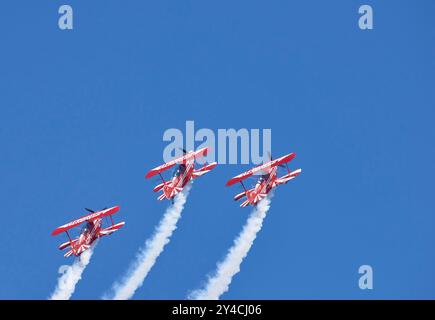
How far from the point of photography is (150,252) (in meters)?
105

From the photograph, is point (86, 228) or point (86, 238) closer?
point (86, 238)

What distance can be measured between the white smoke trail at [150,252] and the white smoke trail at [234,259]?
4.69 m

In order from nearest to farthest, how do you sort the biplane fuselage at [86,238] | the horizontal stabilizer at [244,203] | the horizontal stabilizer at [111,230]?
1. the horizontal stabilizer at [244,203]
2. the biplane fuselage at [86,238]
3. the horizontal stabilizer at [111,230]

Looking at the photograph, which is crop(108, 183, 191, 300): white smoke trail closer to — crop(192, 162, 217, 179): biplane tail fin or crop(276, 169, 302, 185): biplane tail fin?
crop(192, 162, 217, 179): biplane tail fin

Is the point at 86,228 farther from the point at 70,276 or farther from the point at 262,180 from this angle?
the point at 262,180

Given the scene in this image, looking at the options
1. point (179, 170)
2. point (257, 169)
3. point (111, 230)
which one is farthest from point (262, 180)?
point (111, 230)

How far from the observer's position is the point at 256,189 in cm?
10531

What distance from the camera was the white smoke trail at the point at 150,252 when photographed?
336 feet

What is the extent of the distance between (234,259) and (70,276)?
38.0ft

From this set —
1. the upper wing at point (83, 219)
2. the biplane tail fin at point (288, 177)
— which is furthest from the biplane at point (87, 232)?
the biplane tail fin at point (288, 177)

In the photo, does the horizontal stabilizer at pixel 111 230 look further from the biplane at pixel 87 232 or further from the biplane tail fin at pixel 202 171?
the biplane tail fin at pixel 202 171
